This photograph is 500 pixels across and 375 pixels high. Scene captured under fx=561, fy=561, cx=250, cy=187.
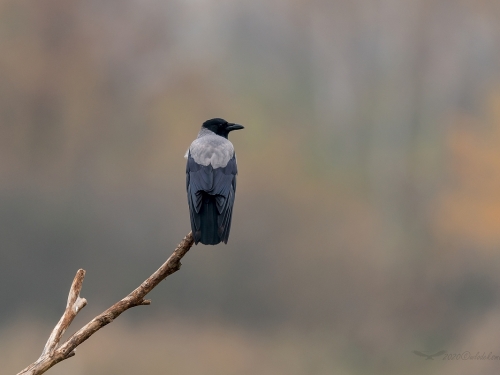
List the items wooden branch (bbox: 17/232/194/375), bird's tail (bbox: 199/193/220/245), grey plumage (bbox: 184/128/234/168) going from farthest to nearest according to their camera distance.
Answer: grey plumage (bbox: 184/128/234/168)
bird's tail (bbox: 199/193/220/245)
wooden branch (bbox: 17/232/194/375)

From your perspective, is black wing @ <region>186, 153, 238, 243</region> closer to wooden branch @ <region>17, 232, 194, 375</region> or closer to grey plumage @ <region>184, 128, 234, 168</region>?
grey plumage @ <region>184, 128, 234, 168</region>

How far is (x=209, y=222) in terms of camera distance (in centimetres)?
329

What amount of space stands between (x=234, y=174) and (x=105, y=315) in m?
1.40

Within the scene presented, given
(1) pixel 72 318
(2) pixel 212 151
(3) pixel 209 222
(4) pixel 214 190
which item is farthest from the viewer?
(2) pixel 212 151

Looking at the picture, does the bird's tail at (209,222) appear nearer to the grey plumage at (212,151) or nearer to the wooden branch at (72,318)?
the wooden branch at (72,318)

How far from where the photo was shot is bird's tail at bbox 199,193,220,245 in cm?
321

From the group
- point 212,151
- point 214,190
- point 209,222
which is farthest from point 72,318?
point 212,151

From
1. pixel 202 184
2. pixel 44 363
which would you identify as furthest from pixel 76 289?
pixel 202 184

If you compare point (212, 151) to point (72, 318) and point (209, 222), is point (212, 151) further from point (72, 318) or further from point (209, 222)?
point (72, 318)

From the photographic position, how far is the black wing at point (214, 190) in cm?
330

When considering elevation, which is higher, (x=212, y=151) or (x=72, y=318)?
(x=212, y=151)

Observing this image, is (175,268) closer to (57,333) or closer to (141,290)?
(141,290)

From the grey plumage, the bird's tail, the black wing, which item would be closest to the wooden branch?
the bird's tail

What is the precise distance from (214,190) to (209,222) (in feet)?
0.99
